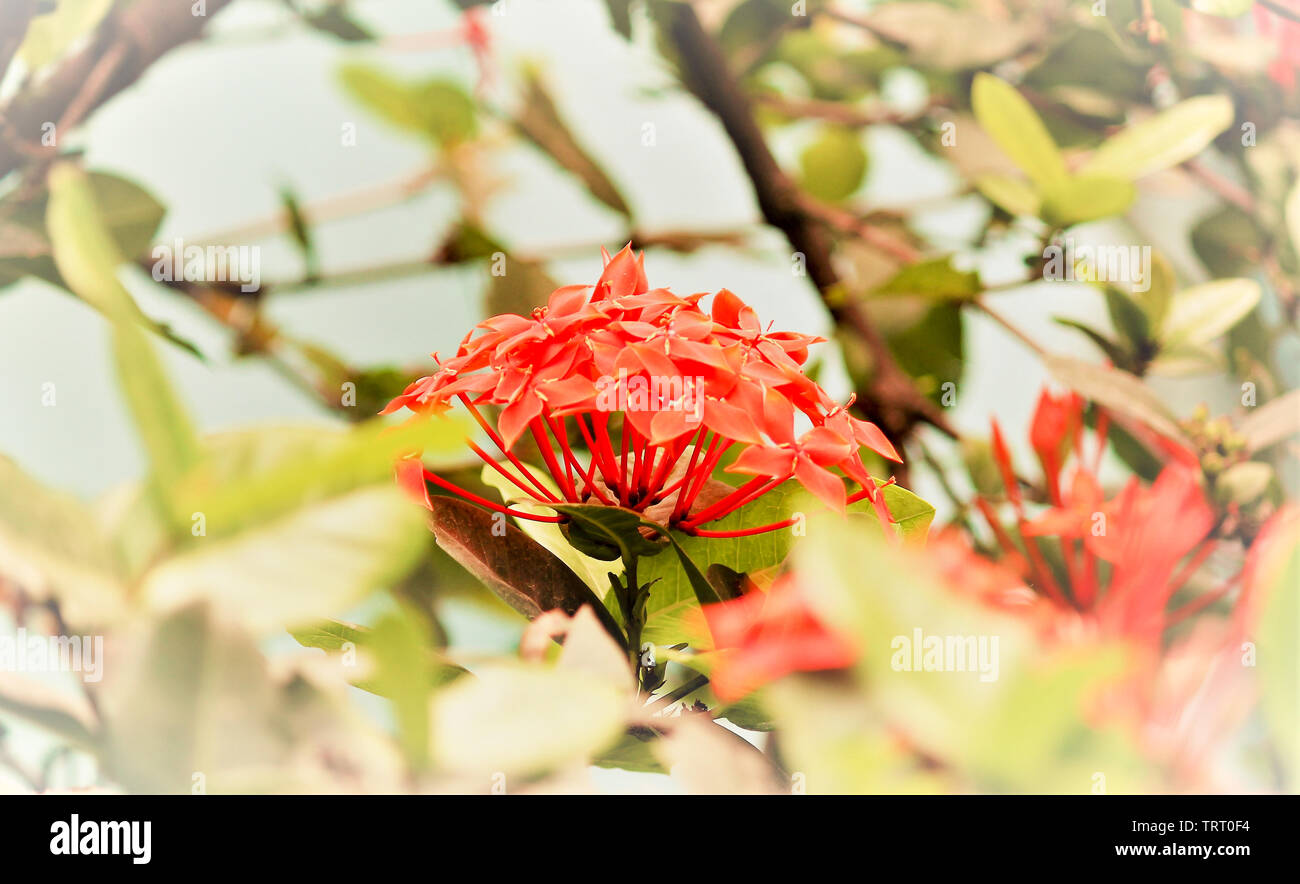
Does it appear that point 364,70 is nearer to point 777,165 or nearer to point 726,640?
point 777,165

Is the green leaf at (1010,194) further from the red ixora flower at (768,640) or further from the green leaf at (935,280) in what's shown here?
the red ixora flower at (768,640)

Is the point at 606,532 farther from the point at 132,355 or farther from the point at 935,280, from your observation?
the point at 935,280

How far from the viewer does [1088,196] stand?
0.43 m

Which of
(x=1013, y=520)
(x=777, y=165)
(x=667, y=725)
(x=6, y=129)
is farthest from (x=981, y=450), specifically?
(x=6, y=129)

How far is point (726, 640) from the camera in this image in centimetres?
23

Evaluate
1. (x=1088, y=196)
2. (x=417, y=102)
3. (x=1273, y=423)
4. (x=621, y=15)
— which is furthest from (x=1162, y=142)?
(x=417, y=102)

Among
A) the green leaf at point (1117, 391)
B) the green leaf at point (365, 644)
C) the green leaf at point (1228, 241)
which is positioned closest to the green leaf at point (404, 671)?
the green leaf at point (365, 644)

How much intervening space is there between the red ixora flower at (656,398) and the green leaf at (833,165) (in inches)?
10.5

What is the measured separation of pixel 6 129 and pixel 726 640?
0.33m

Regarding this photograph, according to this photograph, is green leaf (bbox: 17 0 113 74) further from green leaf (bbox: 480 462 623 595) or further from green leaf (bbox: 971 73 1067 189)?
green leaf (bbox: 971 73 1067 189)

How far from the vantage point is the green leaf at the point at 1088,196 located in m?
0.43

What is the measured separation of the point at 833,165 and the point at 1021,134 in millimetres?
119

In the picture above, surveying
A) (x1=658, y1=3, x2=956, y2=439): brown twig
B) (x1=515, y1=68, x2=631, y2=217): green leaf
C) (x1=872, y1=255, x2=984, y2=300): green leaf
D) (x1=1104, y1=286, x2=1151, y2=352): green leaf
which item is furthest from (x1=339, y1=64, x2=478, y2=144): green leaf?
(x1=1104, y1=286, x2=1151, y2=352): green leaf
